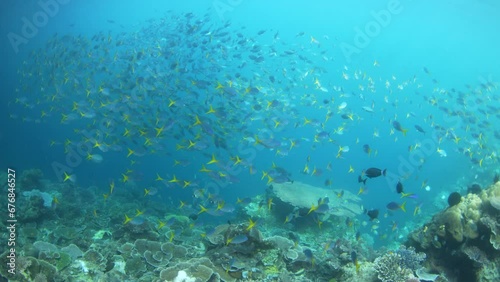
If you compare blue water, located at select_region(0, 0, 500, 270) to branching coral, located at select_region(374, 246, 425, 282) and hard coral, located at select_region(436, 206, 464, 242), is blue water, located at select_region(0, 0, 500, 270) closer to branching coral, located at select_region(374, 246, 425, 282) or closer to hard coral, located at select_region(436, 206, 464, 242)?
hard coral, located at select_region(436, 206, 464, 242)

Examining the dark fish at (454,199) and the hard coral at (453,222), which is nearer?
the hard coral at (453,222)

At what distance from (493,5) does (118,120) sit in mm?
36596
